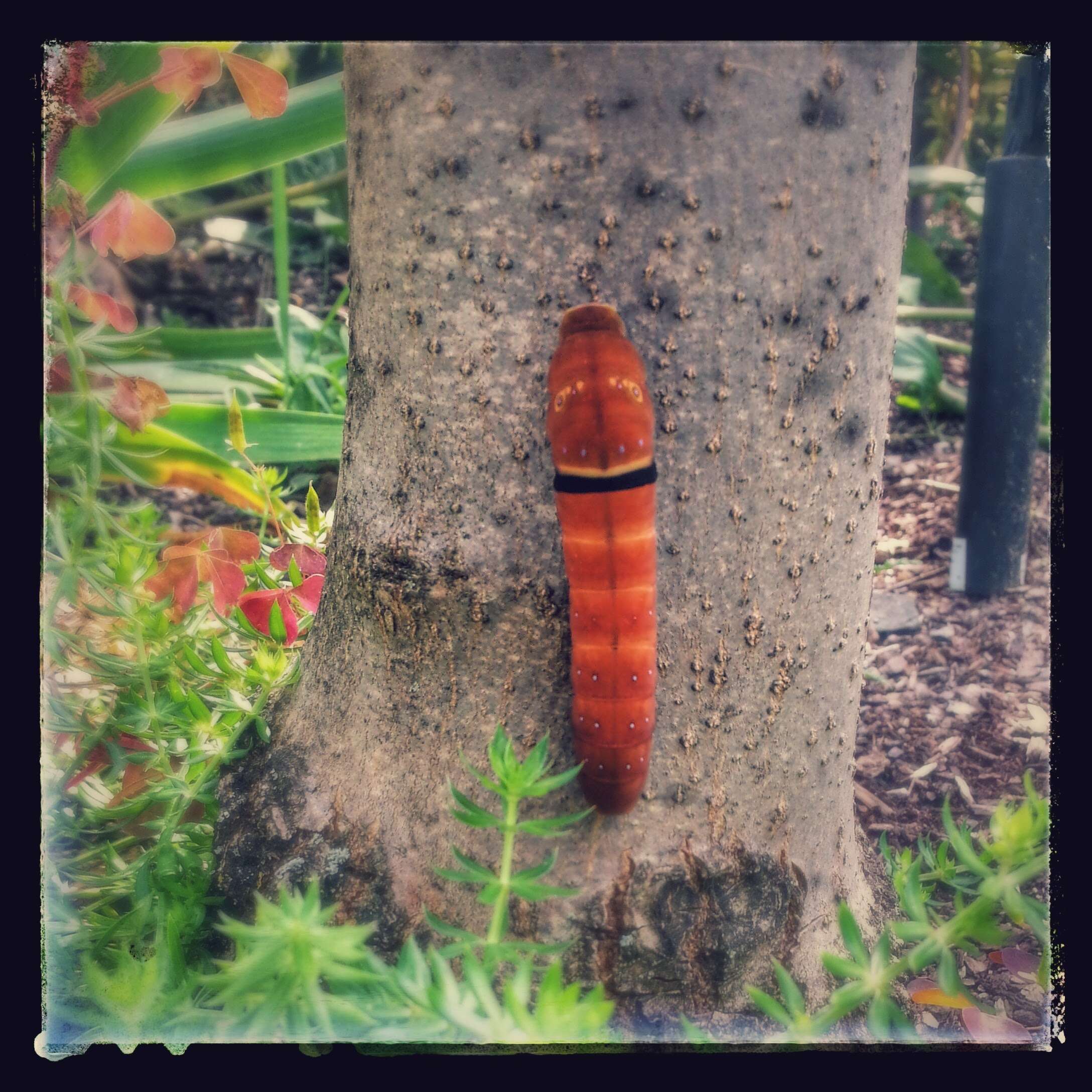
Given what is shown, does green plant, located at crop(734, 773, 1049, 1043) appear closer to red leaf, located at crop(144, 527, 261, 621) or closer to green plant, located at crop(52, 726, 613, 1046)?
green plant, located at crop(52, 726, 613, 1046)

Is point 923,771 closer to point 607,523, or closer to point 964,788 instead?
point 964,788

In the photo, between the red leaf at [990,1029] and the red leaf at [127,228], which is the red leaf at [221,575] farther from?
the red leaf at [990,1029]

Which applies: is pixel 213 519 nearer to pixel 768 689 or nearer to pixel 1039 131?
pixel 768 689

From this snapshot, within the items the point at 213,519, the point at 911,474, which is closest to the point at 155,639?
the point at 213,519

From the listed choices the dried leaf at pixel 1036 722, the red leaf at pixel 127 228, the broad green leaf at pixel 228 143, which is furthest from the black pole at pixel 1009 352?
the red leaf at pixel 127 228

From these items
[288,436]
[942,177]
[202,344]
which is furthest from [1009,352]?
[202,344]
